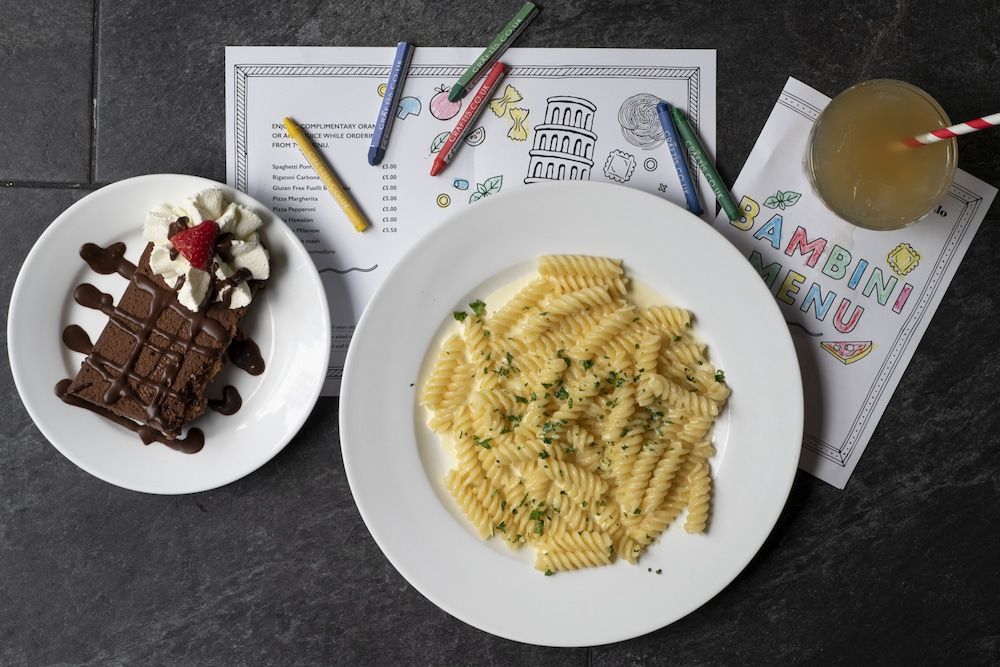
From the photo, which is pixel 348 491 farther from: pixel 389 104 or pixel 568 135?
pixel 568 135

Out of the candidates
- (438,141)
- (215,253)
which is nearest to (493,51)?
(438,141)

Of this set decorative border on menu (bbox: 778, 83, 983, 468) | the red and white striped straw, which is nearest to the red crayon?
decorative border on menu (bbox: 778, 83, 983, 468)

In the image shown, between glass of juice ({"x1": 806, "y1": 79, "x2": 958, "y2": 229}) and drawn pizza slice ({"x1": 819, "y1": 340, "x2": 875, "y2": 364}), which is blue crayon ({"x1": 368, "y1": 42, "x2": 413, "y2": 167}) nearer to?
glass of juice ({"x1": 806, "y1": 79, "x2": 958, "y2": 229})

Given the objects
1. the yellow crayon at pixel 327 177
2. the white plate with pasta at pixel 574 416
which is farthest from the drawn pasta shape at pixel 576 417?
the yellow crayon at pixel 327 177

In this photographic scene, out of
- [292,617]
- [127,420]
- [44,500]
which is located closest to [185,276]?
[127,420]

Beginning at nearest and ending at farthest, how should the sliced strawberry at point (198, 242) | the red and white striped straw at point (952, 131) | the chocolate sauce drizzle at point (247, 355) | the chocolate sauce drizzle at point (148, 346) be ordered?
the red and white striped straw at point (952, 131) < the sliced strawberry at point (198, 242) < the chocolate sauce drizzle at point (148, 346) < the chocolate sauce drizzle at point (247, 355)

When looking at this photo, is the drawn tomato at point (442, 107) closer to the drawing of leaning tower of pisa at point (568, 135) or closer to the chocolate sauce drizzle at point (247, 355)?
the drawing of leaning tower of pisa at point (568, 135)

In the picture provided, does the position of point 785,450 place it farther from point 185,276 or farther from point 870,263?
point 185,276
